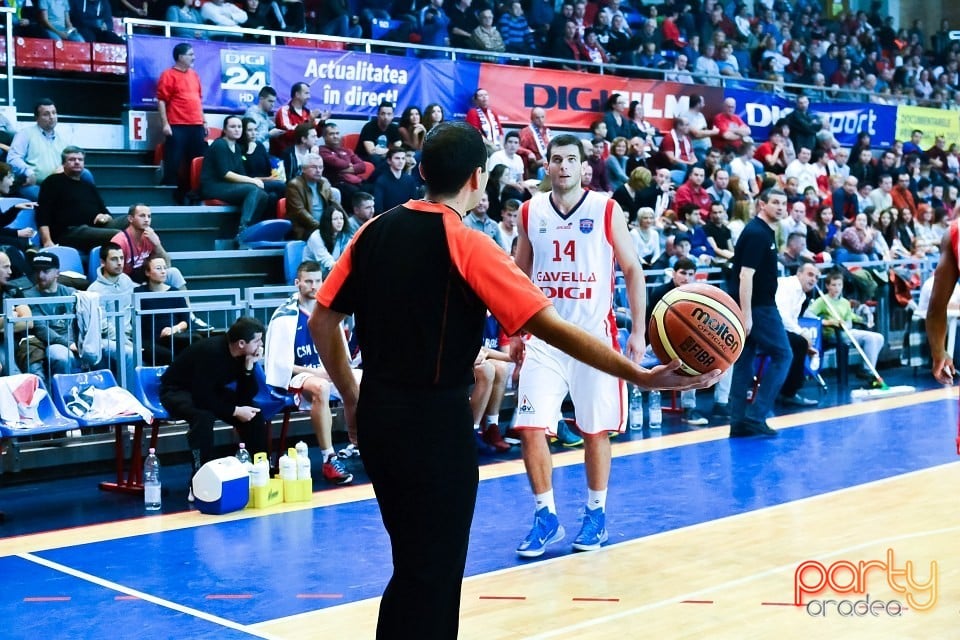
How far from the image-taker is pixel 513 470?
9.78 meters

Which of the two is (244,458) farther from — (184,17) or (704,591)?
(184,17)

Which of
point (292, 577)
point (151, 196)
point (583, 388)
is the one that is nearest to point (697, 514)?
point (583, 388)

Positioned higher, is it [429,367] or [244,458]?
[429,367]

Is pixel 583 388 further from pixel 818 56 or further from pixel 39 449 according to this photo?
pixel 818 56

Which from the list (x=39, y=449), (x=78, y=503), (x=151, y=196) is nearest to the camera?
(x=78, y=503)

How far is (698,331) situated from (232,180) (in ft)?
31.3

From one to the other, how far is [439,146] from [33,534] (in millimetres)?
5037

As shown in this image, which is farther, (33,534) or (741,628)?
(33,534)

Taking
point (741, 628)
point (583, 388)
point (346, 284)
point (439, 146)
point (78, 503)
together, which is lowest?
point (78, 503)

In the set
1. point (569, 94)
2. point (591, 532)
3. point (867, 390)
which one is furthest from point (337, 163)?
point (591, 532)

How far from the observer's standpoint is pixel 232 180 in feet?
43.1

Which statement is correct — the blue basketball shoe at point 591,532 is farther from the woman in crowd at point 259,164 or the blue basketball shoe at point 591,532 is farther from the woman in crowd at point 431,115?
the woman in crowd at point 431,115

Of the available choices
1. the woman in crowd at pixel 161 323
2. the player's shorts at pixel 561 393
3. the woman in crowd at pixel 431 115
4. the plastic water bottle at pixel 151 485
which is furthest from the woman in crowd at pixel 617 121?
the player's shorts at pixel 561 393

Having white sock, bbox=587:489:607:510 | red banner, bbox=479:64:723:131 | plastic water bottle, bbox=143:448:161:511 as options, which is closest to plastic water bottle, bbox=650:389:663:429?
white sock, bbox=587:489:607:510
